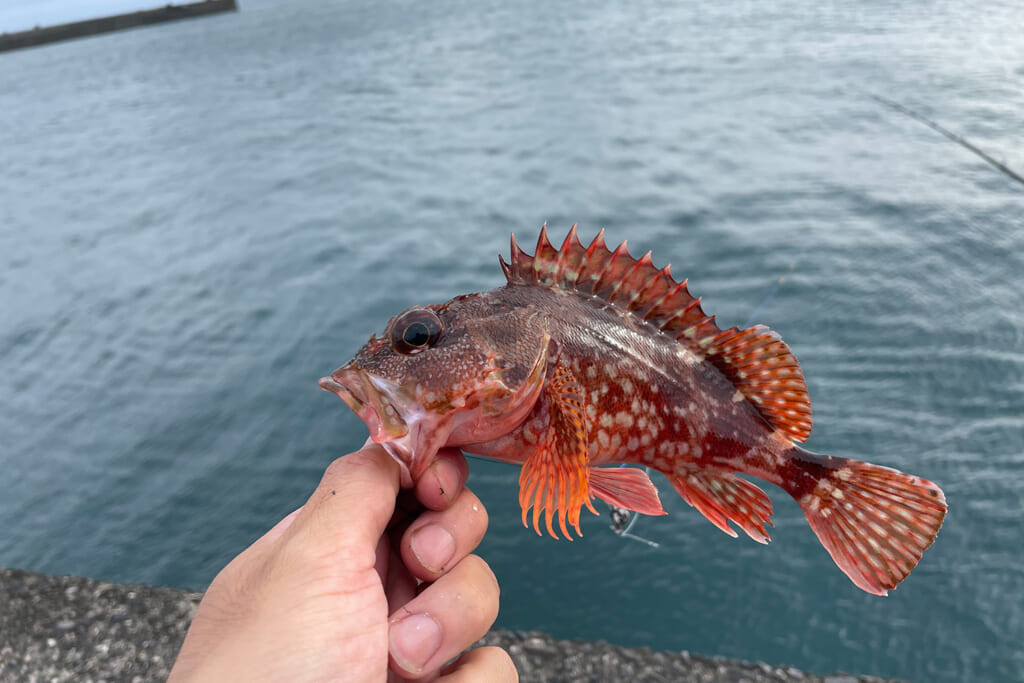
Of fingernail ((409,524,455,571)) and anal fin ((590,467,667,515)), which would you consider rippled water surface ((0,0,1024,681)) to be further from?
fingernail ((409,524,455,571))

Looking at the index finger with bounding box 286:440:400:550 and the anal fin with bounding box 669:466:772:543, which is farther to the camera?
the anal fin with bounding box 669:466:772:543

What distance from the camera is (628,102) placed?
82.3ft

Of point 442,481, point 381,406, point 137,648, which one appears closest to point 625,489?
point 442,481

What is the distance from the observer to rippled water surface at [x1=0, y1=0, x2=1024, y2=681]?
21.8ft

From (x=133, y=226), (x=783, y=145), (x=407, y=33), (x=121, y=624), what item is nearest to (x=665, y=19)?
(x=407, y=33)

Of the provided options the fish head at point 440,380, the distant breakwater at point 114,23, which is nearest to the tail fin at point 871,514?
the fish head at point 440,380

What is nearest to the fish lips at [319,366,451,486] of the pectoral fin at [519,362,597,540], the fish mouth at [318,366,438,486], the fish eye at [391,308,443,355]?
the fish mouth at [318,366,438,486]

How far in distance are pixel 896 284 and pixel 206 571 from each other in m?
11.3

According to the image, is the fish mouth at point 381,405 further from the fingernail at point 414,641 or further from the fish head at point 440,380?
the fingernail at point 414,641

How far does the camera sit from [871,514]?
2.26 metres

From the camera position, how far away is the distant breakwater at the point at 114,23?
105 meters

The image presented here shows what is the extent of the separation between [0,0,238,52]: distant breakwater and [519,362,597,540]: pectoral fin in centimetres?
13476

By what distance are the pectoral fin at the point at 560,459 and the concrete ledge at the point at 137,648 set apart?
350cm

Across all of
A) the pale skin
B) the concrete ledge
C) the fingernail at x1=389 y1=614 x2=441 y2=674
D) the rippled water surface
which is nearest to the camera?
the pale skin
